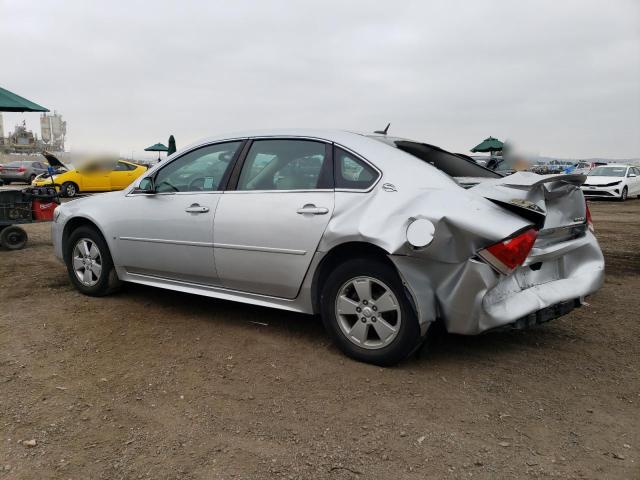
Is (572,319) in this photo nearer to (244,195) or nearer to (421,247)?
(421,247)

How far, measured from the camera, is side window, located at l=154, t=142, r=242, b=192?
4.19 meters

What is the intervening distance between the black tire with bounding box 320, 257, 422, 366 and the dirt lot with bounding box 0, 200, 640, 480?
4.4 inches

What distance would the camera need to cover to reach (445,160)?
427 centimetres

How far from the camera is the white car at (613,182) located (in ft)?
63.7

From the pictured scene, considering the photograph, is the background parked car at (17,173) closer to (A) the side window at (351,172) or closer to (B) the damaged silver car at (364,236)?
(B) the damaged silver car at (364,236)

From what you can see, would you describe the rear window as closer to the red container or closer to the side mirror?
the side mirror

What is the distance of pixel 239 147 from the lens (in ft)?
13.7

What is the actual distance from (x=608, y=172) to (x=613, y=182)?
1.16m

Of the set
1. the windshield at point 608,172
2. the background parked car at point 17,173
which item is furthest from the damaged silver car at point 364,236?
the background parked car at point 17,173

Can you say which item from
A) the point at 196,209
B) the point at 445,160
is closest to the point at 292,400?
the point at 196,209

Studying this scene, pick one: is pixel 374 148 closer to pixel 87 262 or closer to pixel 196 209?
pixel 196 209

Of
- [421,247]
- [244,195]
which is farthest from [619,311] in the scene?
[244,195]

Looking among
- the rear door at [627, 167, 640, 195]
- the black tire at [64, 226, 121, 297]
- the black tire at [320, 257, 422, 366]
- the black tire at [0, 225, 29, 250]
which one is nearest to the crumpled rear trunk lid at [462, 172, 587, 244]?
the black tire at [320, 257, 422, 366]

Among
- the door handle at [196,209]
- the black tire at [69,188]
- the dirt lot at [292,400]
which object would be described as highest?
the door handle at [196,209]
